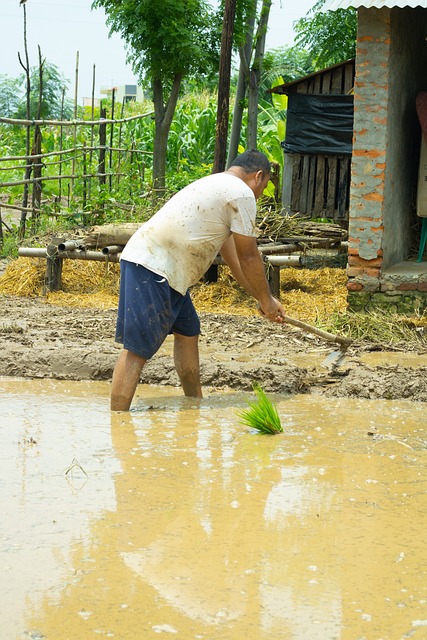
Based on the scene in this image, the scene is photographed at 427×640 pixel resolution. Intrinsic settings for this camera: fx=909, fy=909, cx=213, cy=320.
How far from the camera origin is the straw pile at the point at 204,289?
995 centimetres

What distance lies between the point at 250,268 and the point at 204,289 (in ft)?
16.6

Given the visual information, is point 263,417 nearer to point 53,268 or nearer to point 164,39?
point 53,268

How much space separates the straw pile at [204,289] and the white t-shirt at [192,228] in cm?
382

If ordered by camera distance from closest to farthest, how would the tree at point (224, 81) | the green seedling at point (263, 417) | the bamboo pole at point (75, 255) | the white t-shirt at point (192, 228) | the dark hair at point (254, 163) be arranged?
1. the green seedling at point (263, 417)
2. the white t-shirt at point (192, 228)
3. the dark hair at point (254, 163)
4. the bamboo pole at point (75, 255)
5. the tree at point (224, 81)

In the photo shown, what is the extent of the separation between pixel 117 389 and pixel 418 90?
555 cm

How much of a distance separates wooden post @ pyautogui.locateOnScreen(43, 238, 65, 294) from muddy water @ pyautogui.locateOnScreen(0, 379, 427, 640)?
4879 millimetres

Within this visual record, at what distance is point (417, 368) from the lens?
6770 millimetres

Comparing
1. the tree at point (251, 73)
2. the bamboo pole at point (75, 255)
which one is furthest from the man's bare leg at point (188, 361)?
the tree at point (251, 73)

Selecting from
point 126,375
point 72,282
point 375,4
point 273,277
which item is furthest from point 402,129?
point 126,375

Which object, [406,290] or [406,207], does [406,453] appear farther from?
[406,207]

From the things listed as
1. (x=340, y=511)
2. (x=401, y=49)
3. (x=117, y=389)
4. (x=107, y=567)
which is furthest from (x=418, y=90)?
(x=107, y=567)

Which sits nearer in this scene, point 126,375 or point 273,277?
point 126,375

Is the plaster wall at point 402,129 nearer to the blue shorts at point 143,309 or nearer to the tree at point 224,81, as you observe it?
the tree at point 224,81

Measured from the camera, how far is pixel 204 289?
10.6 metres
